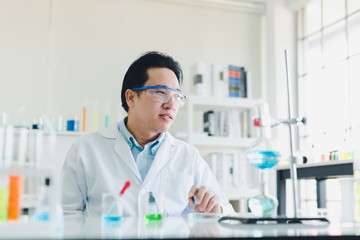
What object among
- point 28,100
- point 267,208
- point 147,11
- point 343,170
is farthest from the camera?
point 147,11

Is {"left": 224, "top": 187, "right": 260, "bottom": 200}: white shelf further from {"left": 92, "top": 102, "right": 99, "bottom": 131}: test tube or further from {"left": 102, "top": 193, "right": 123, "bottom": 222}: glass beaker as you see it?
{"left": 102, "top": 193, "right": 123, "bottom": 222}: glass beaker

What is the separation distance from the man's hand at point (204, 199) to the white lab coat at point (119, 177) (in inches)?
7.5

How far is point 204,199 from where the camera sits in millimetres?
1405

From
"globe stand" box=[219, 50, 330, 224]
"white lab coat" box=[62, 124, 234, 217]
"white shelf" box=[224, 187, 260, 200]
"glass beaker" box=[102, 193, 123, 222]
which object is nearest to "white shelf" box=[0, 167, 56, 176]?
"glass beaker" box=[102, 193, 123, 222]

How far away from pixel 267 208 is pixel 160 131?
865mm

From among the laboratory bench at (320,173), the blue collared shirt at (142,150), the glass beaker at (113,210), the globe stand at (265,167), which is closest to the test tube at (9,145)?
the glass beaker at (113,210)

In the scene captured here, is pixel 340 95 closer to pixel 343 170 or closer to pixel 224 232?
pixel 343 170

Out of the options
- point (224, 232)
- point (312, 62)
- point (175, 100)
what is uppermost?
point (312, 62)

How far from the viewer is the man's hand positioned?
1.39m

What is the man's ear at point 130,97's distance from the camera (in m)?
2.02

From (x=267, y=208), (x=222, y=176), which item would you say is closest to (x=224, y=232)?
(x=267, y=208)

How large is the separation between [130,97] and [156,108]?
203mm

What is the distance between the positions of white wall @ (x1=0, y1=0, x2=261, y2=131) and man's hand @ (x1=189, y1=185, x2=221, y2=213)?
2523mm

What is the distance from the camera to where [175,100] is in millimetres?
1904
